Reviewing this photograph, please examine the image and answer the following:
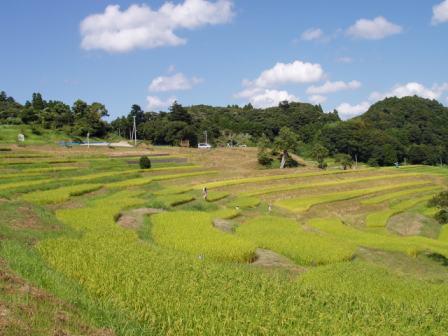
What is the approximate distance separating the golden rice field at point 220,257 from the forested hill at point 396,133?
182 feet

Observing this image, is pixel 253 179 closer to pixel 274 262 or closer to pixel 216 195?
pixel 216 195

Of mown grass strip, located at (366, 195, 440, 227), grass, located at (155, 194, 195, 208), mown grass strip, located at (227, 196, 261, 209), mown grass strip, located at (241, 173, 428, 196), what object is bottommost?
mown grass strip, located at (366, 195, 440, 227)

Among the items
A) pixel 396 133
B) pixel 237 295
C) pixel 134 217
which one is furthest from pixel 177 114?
pixel 237 295

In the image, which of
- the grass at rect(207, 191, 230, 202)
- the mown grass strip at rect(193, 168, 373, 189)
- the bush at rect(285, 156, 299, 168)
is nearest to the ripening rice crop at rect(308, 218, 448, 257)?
the grass at rect(207, 191, 230, 202)

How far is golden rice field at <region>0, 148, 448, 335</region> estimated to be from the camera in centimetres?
857

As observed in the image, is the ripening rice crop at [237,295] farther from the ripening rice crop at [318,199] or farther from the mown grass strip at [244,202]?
the ripening rice crop at [318,199]

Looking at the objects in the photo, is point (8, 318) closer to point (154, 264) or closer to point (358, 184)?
point (154, 264)

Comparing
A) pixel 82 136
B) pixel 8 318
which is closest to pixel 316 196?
pixel 8 318

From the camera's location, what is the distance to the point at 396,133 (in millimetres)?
108250

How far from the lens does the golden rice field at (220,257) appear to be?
8570mm

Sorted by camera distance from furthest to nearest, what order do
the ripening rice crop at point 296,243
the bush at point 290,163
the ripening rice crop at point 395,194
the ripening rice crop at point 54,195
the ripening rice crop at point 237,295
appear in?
the bush at point 290,163 → the ripening rice crop at point 395,194 → the ripening rice crop at point 54,195 → the ripening rice crop at point 296,243 → the ripening rice crop at point 237,295

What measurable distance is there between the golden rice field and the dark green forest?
2786cm

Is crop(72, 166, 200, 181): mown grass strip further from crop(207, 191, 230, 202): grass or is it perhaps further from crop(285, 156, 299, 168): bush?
crop(285, 156, 299, 168): bush

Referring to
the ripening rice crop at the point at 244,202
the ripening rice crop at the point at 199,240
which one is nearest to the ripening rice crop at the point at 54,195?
the ripening rice crop at the point at 199,240
